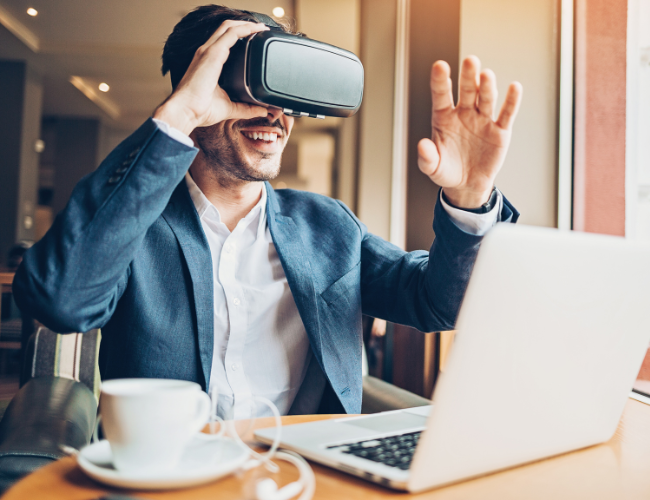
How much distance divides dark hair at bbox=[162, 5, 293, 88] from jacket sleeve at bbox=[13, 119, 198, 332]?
0.40 metres

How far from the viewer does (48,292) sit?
74 centimetres

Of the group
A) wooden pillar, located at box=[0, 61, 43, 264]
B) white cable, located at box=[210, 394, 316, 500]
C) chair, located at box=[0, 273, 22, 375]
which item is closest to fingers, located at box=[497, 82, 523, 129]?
white cable, located at box=[210, 394, 316, 500]

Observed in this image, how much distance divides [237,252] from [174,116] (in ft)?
1.06

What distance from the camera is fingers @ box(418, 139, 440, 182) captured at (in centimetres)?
73

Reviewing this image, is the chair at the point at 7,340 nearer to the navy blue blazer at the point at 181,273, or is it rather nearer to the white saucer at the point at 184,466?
the navy blue blazer at the point at 181,273

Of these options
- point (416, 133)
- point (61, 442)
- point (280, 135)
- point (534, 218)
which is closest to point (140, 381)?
point (61, 442)

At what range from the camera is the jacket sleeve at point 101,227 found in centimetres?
73

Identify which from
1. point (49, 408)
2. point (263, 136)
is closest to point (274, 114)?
point (263, 136)

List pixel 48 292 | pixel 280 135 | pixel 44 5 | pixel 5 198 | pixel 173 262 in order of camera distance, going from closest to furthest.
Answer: pixel 48 292 → pixel 173 262 → pixel 280 135 → pixel 44 5 → pixel 5 198

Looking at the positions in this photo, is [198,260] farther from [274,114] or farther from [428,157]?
[428,157]

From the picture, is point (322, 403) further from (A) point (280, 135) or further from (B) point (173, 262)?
(A) point (280, 135)

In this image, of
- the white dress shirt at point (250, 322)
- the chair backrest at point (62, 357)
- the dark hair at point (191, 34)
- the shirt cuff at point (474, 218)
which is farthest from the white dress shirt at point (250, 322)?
the chair backrest at point (62, 357)

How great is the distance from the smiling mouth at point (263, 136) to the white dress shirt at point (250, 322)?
14 centimetres

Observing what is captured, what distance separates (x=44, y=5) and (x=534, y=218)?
4.32m
